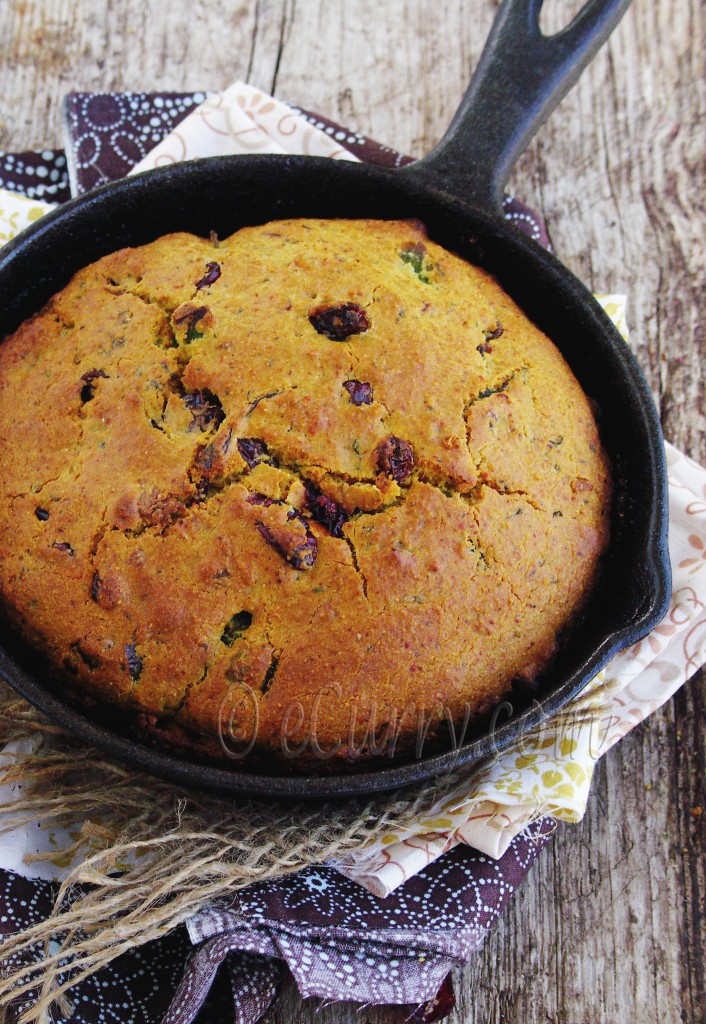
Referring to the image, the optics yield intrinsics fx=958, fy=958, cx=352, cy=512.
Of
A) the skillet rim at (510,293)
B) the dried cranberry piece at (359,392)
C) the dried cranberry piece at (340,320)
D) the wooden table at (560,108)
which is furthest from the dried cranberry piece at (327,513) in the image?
the wooden table at (560,108)

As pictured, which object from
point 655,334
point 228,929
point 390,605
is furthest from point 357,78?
Answer: point 228,929

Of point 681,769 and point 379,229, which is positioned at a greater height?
point 379,229

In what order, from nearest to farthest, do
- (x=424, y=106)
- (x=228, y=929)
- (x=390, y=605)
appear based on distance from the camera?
(x=390, y=605) < (x=228, y=929) < (x=424, y=106)

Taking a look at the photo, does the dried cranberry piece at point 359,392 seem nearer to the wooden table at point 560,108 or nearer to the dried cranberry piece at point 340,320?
the dried cranberry piece at point 340,320

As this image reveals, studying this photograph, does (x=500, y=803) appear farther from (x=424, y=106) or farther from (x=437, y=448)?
(x=424, y=106)

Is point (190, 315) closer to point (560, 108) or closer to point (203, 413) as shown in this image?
point (203, 413)

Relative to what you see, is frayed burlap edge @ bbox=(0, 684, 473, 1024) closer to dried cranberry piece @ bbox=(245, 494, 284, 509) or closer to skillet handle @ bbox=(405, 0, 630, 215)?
dried cranberry piece @ bbox=(245, 494, 284, 509)

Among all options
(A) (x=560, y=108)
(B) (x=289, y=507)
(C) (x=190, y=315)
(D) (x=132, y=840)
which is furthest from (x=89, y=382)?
(A) (x=560, y=108)

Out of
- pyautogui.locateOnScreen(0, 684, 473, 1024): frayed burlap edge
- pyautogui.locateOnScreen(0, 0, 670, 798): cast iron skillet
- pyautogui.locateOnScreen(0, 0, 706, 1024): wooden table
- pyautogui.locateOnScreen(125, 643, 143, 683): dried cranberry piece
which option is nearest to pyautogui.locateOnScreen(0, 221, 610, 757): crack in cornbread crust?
pyautogui.locateOnScreen(125, 643, 143, 683): dried cranberry piece
